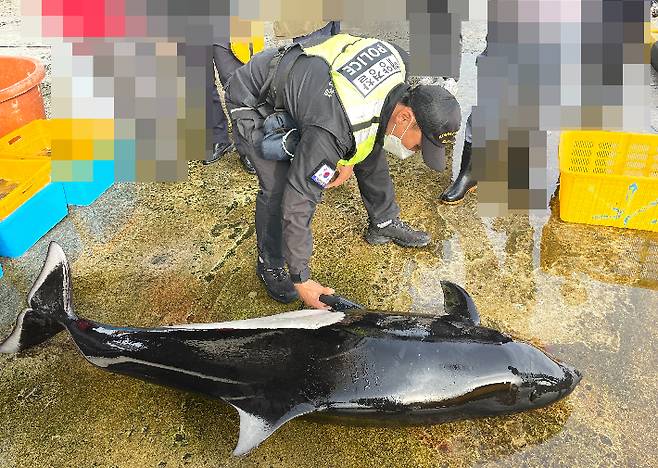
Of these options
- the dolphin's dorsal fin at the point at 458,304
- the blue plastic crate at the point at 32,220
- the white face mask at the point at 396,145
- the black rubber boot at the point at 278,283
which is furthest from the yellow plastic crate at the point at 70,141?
the dolphin's dorsal fin at the point at 458,304

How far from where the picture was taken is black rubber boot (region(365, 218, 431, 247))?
488cm

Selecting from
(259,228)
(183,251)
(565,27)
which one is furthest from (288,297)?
(565,27)

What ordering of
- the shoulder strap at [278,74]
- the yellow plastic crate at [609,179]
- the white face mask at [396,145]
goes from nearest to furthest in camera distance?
the white face mask at [396,145] < the shoulder strap at [278,74] < the yellow plastic crate at [609,179]

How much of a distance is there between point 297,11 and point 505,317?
327 centimetres

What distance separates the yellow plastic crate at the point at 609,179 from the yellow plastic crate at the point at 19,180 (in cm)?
439

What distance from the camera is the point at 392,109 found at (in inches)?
136

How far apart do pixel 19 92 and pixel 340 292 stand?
11.7 feet

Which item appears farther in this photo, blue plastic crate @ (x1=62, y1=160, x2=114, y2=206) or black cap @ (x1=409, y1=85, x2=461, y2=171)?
blue plastic crate @ (x1=62, y1=160, x2=114, y2=206)

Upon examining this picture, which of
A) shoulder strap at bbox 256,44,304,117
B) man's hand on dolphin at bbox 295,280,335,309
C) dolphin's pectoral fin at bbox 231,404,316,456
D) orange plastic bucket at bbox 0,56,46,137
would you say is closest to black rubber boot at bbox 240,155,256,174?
shoulder strap at bbox 256,44,304,117

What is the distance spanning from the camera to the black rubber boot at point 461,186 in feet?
17.5

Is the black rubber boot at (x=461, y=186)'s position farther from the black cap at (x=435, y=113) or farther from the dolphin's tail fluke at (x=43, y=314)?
the dolphin's tail fluke at (x=43, y=314)

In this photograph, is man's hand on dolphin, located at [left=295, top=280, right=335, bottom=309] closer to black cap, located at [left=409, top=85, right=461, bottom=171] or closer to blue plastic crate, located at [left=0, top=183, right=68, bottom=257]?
black cap, located at [left=409, top=85, right=461, bottom=171]

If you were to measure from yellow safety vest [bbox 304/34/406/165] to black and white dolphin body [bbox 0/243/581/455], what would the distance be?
1.20 meters

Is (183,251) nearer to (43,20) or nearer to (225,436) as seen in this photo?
(225,436)
